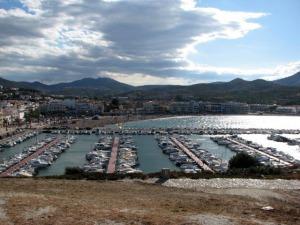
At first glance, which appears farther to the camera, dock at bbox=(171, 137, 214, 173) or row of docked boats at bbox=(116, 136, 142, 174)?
dock at bbox=(171, 137, 214, 173)

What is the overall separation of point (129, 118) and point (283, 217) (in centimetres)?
11694

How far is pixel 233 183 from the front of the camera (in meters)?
17.8

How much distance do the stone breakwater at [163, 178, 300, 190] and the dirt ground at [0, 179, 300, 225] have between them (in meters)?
1.05

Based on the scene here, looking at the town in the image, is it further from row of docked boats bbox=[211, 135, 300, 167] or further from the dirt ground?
the dirt ground

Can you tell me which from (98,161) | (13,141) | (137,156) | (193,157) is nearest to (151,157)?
(137,156)

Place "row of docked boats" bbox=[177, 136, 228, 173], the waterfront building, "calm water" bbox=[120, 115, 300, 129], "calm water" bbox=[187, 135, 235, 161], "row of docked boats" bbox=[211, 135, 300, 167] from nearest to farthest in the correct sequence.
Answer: "row of docked boats" bbox=[177, 136, 228, 173]
"row of docked boats" bbox=[211, 135, 300, 167]
"calm water" bbox=[187, 135, 235, 161]
"calm water" bbox=[120, 115, 300, 129]
the waterfront building

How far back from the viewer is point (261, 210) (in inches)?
473

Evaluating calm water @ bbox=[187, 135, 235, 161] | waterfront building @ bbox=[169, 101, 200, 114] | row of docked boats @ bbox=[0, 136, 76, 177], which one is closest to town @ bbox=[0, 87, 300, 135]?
waterfront building @ bbox=[169, 101, 200, 114]

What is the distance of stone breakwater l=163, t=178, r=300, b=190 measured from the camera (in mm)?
17000

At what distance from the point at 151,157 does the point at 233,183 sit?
107ft

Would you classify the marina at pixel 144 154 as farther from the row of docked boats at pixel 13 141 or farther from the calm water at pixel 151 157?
the row of docked boats at pixel 13 141

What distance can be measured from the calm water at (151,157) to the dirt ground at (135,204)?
79.4 ft

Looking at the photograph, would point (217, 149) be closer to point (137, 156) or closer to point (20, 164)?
point (137, 156)

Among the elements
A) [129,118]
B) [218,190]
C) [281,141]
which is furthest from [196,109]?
[218,190]
